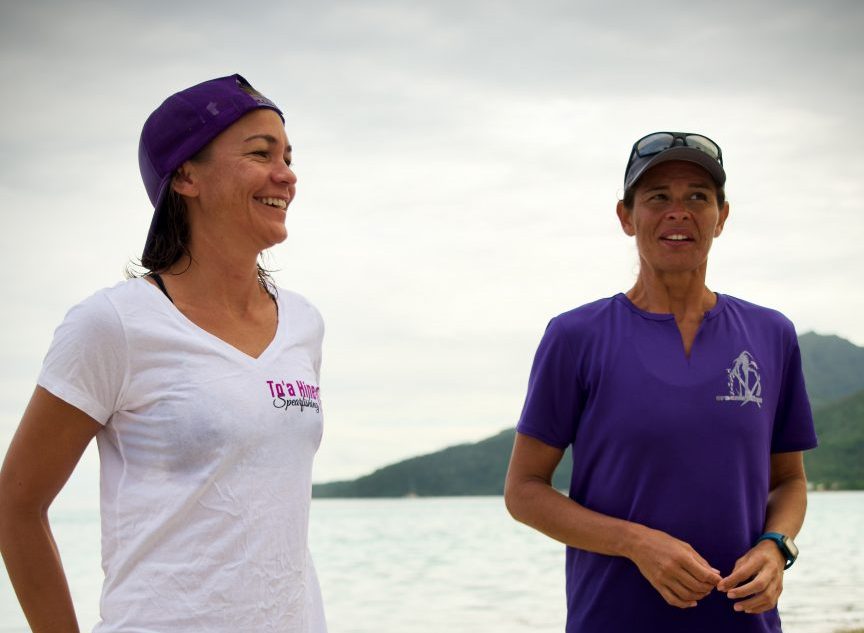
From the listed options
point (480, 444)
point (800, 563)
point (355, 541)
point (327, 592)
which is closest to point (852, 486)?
point (480, 444)

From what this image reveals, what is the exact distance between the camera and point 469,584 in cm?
2550

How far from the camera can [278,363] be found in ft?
8.39

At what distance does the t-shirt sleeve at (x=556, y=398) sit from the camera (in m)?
2.99

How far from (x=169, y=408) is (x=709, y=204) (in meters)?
1.66

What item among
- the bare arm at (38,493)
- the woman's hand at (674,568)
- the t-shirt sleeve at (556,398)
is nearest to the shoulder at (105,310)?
the bare arm at (38,493)

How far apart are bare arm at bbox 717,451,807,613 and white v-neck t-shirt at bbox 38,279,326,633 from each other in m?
1.14

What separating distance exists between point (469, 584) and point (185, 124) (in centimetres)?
2401

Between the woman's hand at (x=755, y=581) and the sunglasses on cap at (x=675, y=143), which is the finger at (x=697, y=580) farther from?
the sunglasses on cap at (x=675, y=143)

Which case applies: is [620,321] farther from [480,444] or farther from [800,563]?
[480,444]

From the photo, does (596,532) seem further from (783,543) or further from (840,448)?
(840,448)

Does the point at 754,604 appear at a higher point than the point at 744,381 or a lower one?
lower

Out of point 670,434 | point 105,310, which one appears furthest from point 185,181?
point 670,434

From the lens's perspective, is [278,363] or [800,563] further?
[800,563]

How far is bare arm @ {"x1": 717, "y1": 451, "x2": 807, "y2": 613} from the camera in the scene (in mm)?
2691
